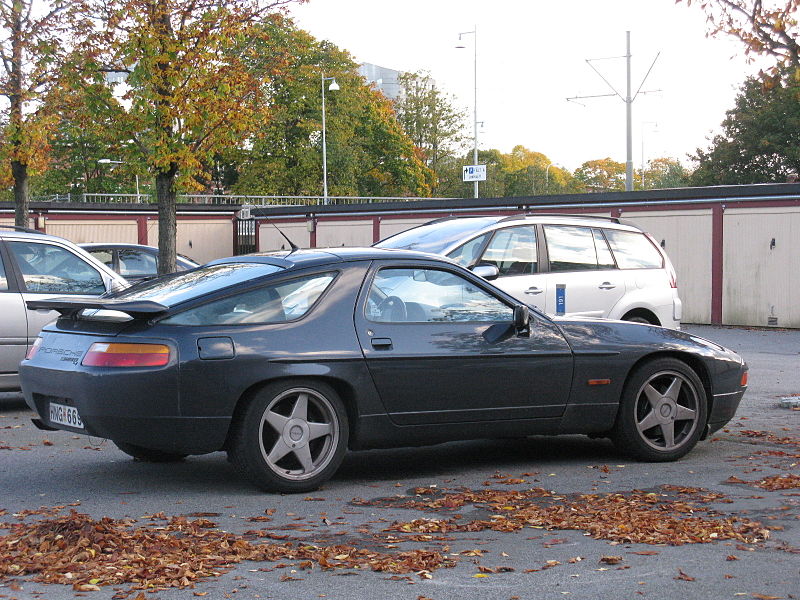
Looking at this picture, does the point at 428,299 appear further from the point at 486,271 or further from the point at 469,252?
the point at 469,252

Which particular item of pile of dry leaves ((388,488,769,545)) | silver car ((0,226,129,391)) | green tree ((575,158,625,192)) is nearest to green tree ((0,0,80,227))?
silver car ((0,226,129,391))

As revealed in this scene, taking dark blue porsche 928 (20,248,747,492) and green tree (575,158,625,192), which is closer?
dark blue porsche 928 (20,248,747,492)

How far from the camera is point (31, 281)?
1050 centimetres

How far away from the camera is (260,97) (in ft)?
64.6

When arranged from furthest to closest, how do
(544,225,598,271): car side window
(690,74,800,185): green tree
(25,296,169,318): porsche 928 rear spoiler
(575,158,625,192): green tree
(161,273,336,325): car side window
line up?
1. (575,158,625,192): green tree
2. (690,74,800,185): green tree
3. (544,225,598,271): car side window
4. (161,273,336,325): car side window
5. (25,296,169,318): porsche 928 rear spoiler

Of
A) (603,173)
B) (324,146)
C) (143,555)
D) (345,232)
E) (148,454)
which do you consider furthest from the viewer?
(603,173)

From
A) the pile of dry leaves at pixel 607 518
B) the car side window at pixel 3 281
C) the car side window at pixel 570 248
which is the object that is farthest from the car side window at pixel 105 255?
the pile of dry leaves at pixel 607 518

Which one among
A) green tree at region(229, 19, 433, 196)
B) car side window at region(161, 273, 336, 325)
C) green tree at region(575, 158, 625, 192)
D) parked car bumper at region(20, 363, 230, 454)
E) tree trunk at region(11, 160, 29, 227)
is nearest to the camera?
parked car bumper at region(20, 363, 230, 454)

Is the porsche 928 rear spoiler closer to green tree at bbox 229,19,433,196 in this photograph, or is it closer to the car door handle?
the car door handle

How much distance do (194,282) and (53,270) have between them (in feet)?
13.5

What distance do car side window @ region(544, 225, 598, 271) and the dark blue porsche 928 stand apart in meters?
4.15

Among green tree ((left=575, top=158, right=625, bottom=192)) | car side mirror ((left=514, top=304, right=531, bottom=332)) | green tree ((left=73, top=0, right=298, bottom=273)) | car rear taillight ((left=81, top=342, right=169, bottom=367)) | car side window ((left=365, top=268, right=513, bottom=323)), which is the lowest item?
car rear taillight ((left=81, top=342, right=169, bottom=367))

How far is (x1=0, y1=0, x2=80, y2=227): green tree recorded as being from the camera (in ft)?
69.6

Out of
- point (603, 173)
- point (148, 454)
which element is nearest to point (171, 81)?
point (148, 454)
